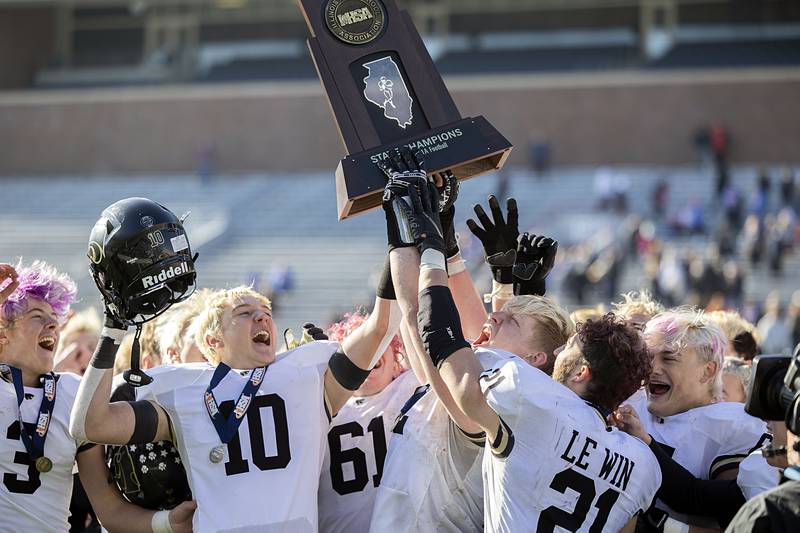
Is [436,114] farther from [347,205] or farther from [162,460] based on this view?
[162,460]

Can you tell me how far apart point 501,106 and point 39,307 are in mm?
31913

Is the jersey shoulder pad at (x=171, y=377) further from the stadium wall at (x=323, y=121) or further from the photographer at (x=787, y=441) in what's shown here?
the stadium wall at (x=323, y=121)

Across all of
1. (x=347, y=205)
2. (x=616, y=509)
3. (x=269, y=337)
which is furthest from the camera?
(x=269, y=337)

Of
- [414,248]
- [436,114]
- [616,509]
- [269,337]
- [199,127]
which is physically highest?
[199,127]

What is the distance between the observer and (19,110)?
126 ft

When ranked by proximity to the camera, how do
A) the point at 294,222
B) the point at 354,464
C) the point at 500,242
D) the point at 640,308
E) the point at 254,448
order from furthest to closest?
the point at 294,222 < the point at 640,308 < the point at 500,242 < the point at 354,464 < the point at 254,448

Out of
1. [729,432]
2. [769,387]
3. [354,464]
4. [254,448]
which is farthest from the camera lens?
[354,464]

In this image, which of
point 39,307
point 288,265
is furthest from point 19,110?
point 39,307

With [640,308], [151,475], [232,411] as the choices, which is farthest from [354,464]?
[640,308]

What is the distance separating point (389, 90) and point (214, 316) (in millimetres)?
1046

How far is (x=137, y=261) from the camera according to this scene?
384cm

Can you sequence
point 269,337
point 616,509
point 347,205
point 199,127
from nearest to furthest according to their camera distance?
point 616,509 → point 347,205 → point 269,337 → point 199,127

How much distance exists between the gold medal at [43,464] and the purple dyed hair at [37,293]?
532 millimetres

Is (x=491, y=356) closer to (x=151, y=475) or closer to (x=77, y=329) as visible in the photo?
(x=151, y=475)
